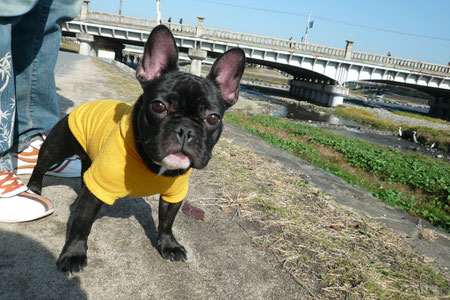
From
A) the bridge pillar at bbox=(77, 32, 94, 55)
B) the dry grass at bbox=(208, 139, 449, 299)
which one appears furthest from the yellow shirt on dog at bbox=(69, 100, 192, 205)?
the bridge pillar at bbox=(77, 32, 94, 55)

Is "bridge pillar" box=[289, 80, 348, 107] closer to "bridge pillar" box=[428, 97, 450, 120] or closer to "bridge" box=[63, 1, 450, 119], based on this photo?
"bridge" box=[63, 1, 450, 119]

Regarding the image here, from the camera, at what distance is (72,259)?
85.9 inches

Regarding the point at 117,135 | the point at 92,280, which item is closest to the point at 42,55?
the point at 117,135

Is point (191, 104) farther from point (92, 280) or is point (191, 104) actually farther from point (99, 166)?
point (92, 280)

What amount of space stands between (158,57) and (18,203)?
174 centimetres

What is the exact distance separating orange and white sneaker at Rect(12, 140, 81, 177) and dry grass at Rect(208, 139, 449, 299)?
1823 millimetres

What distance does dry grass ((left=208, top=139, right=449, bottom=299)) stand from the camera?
260 cm

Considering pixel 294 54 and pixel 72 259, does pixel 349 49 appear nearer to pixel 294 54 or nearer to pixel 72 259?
pixel 294 54

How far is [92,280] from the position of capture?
2129 mm

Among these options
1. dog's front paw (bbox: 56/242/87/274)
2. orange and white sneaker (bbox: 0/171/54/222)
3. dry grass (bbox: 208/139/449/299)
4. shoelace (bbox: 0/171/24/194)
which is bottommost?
dry grass (bbox: 208/139/449/299)

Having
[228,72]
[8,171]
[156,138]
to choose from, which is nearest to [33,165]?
[8,171]

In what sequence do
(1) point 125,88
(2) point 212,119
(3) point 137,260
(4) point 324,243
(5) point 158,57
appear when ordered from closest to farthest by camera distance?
(3) point 137,260 < (2) point 212,119 < (5) point 158,57 < (4) point 324,243 < (1) point 125,88

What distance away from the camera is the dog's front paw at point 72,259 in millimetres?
2143

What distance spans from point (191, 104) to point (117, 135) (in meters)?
0.64
